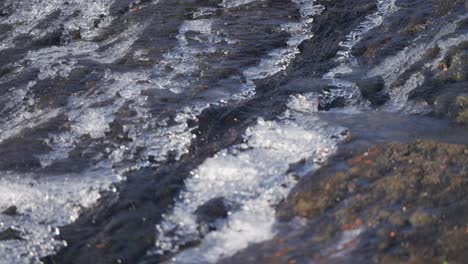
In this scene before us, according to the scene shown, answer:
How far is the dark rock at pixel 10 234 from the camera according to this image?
6.61 meters

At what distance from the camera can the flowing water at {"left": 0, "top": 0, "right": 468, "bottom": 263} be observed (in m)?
6.33

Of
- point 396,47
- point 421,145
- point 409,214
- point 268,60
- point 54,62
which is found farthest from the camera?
point 54,62

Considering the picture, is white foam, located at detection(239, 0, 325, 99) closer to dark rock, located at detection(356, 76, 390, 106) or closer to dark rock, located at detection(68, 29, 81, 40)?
dark rock, located at detection(356, 76, 390, 106)

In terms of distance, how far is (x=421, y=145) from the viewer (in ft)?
21.1

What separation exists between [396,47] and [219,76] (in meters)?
2.40

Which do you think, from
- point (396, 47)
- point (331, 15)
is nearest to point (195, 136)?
point (396, 47)

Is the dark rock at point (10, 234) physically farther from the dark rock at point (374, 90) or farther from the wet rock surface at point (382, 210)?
the dark rock at point (374, 90)

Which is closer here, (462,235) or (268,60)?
(462,235)

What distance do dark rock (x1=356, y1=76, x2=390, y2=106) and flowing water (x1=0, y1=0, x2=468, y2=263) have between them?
0.10 m

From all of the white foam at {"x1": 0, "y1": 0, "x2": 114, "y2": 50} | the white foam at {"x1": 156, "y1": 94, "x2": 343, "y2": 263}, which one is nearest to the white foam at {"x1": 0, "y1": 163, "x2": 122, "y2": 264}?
the white foam at {"x1": 156, "y1": 94, "x2": 343, "y2": 263}

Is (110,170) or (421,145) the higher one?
(421,145)

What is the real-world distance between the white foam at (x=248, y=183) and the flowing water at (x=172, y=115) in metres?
0.02

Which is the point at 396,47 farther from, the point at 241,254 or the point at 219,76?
the point at 241,254

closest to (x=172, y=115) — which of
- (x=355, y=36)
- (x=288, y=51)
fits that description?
(x=288, y=51)
